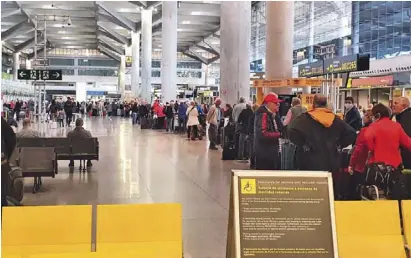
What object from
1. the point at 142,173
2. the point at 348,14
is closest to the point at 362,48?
the point at 348,14

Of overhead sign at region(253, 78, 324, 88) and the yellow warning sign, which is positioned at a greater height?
overhead sign at region(253, 78, 324, 88)

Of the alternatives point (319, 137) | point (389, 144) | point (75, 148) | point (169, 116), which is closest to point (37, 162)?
point (75, 148)

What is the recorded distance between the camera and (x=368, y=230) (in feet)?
13.8

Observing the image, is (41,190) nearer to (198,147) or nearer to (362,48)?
(198,147)

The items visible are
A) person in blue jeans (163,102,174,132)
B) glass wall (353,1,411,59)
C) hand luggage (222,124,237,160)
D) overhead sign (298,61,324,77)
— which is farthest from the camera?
glass wall (353,1,411,59)

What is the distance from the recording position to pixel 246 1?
21.0m

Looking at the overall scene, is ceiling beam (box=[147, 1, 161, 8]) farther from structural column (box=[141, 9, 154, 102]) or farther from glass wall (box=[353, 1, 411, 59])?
glass wall (box=[353, 1, 411, 59])

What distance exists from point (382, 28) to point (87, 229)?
126 feet

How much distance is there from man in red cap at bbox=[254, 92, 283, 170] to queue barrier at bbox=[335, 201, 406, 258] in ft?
11.4

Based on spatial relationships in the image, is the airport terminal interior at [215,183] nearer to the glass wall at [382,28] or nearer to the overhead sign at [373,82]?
the overhead sign at [373,82]

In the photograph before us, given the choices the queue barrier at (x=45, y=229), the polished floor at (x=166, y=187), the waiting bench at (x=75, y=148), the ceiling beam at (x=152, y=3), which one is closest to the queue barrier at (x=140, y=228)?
the queue barrier at (x=45, y=229)

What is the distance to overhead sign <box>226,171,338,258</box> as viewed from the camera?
3.29m

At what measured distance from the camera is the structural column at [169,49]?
36.8 metres

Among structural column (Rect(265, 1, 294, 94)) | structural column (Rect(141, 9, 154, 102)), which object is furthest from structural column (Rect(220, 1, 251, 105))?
structural column (Rect(141, 9, 154, 102))
